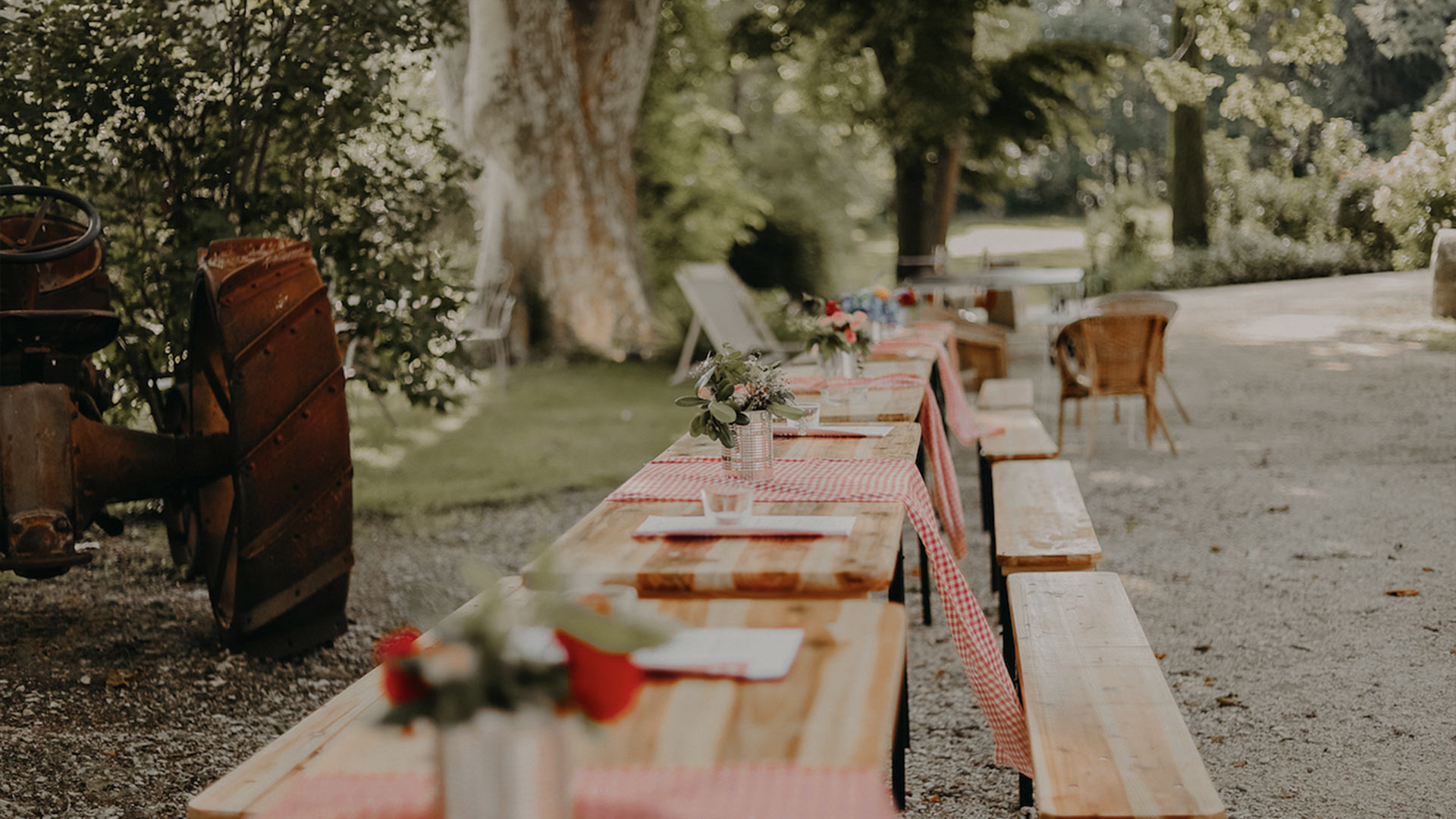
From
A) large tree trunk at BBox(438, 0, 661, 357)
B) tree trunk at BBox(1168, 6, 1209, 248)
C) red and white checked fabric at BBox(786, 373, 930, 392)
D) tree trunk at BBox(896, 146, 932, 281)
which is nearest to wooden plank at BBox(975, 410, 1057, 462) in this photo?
red and white checked fabric at BBox(786, 373, 930, 392)

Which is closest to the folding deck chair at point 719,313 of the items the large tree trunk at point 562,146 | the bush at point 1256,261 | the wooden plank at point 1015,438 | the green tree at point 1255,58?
→ the large tree trunk at point 562,146

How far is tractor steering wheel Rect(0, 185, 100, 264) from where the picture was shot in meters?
3.51

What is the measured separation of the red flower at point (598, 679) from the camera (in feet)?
4.04

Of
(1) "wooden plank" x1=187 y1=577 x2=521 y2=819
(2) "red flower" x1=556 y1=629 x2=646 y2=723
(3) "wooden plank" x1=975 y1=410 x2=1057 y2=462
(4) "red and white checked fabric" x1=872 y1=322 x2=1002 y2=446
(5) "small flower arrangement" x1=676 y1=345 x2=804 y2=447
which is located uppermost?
(5) "small flower arrangement" x1=676 y1=345 x2=804 y2=447

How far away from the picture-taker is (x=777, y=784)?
4.54ft

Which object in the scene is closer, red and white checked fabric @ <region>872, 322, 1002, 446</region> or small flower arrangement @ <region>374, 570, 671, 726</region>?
small flower arrangement @ <region>374, 570, 671, 726</region>

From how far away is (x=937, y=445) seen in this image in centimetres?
481

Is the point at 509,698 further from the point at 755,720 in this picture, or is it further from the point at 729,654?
the point at 729,654

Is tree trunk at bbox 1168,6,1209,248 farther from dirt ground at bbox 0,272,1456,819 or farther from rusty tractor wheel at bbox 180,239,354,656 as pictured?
rusty tractor wheel at bbox 180,239,354,656

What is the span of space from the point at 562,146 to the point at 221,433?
7.82 metres

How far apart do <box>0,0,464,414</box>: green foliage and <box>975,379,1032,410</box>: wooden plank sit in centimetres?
296

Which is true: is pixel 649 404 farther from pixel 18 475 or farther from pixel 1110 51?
pixel 1110 51

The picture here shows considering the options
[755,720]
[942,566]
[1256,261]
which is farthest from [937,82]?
[755,720]

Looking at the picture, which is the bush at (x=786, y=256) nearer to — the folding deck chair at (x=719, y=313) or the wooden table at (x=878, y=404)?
the folding deck chair at (x=719, y=313)
